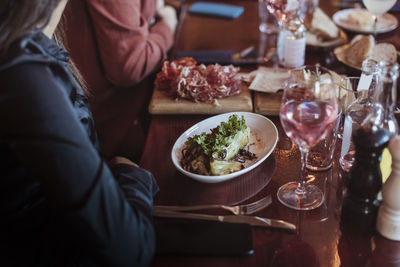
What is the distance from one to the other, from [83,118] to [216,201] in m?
0.37

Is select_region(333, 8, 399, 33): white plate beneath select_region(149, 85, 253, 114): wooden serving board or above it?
above

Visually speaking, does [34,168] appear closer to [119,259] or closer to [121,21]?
[119,259]

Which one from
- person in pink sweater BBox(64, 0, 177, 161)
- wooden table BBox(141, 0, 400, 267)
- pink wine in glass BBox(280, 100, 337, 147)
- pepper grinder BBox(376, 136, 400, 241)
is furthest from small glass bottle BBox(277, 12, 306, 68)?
pepper grinder BBox(376, 136, 400, 241)

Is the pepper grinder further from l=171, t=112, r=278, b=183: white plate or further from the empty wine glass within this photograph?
the empty wine glass

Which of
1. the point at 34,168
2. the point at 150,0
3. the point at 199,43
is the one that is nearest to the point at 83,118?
the point at 34,168

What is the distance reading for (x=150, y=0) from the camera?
6.07 ft

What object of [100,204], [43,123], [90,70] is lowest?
[90,70]

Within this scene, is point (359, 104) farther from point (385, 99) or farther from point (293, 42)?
point (293, 42)

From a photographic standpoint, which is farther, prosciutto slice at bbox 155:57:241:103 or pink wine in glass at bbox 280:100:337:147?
prosciutto slice at bbox 155:57:241:103

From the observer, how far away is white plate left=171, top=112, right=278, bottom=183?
91cm

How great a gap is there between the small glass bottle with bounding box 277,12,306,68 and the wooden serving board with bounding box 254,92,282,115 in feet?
0.85

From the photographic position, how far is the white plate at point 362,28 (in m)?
1.75

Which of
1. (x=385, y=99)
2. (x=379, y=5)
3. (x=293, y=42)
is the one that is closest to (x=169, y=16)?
(x=293, y=42)

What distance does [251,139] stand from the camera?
107cm
